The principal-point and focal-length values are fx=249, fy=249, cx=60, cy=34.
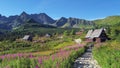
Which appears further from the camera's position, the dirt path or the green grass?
the dirt path

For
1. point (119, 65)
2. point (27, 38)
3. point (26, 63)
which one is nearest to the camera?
point (119, 65)

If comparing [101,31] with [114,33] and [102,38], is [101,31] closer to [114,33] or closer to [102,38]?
[102,38]

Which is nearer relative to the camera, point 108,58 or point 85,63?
point 108,58

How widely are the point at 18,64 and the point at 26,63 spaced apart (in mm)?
1100

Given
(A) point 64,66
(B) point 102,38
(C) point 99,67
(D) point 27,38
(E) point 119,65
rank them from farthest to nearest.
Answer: (D) point 27,38
(B) point 102,38
(C) point 99,67
(A) point 64,66
(E) point 119,65

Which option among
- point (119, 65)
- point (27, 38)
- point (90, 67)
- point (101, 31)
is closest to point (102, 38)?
point (101, 31)

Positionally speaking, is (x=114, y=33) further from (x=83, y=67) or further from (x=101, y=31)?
(x=83, y=67)

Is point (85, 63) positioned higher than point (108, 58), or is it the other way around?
point (108, 58)

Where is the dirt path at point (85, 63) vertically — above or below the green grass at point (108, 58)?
below

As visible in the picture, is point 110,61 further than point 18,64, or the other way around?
point 110,61

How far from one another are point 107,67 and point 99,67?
4.24 m

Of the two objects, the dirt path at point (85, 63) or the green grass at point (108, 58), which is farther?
the dirt path at point (85, 63)

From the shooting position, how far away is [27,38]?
148 meters

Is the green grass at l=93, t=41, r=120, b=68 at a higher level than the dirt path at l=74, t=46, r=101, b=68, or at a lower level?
higher
